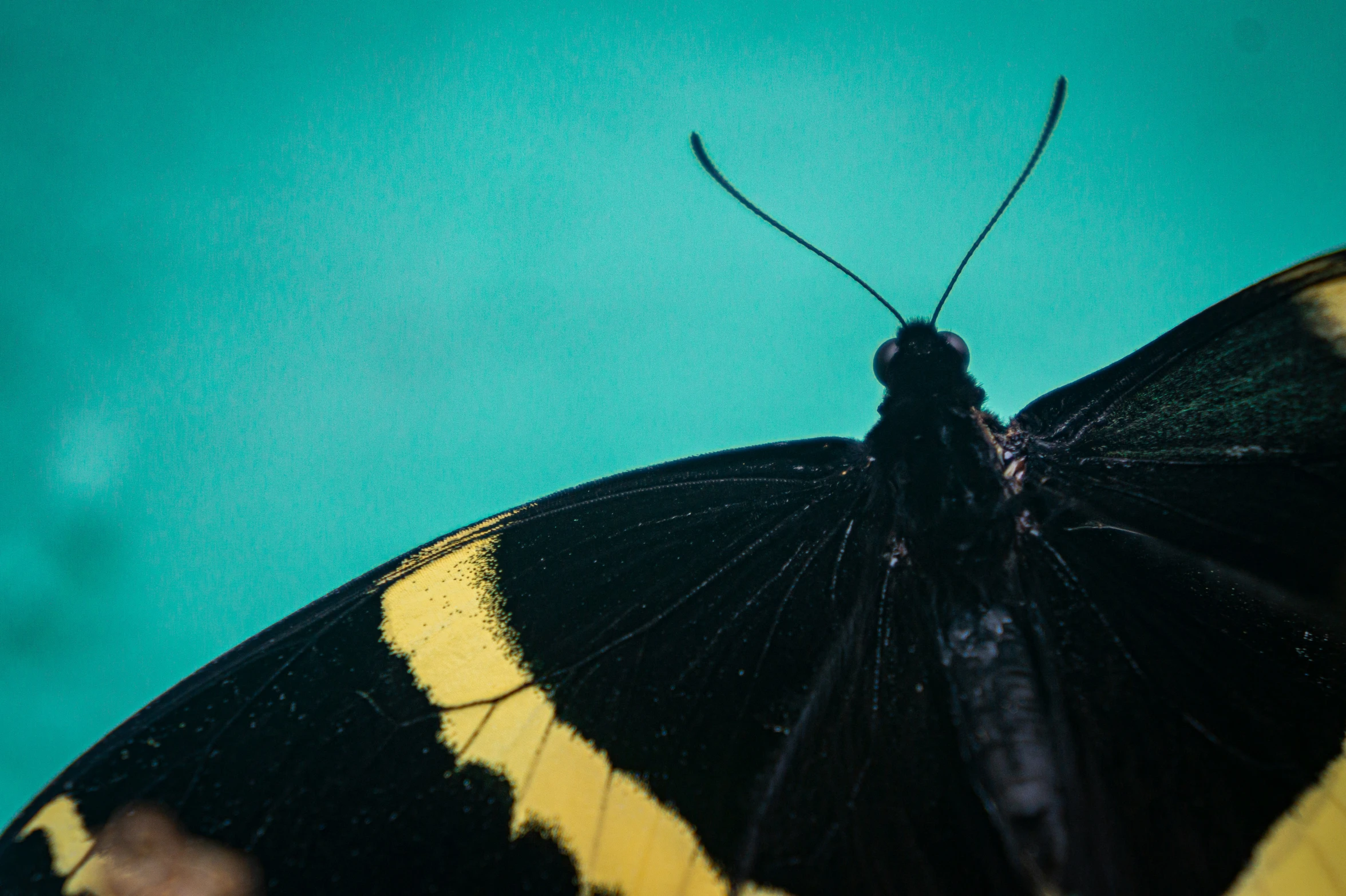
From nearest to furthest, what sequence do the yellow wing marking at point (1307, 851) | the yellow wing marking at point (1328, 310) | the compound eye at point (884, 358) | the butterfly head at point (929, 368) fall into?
the yellow wing marking at point (1307, 851) → the yellow wing marking at point (1328, 310) → the butterfly head at point (929, 368) → the compound eye at point (884, 358)

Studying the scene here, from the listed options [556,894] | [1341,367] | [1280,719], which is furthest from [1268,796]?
[556,894]

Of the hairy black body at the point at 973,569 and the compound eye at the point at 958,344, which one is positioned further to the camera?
the compound eye at the point at 958,344

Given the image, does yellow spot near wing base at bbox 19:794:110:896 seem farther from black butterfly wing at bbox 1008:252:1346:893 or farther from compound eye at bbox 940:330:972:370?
compound eye at bbox 940:330:972:370

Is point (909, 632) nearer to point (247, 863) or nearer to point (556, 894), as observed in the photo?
point (556, 894)

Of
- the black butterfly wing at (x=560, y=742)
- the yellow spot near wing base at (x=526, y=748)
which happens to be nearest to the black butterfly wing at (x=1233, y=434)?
the black butterfly wing at (x=560, y=742)

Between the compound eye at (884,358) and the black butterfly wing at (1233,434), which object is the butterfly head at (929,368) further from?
the black butterfly wing at (1233,434)

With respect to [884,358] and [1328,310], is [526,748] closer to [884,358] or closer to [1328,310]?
[884,358]

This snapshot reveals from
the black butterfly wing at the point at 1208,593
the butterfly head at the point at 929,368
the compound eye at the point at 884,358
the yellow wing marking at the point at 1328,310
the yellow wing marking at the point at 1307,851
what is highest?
the compound eye at the point at 884,358
